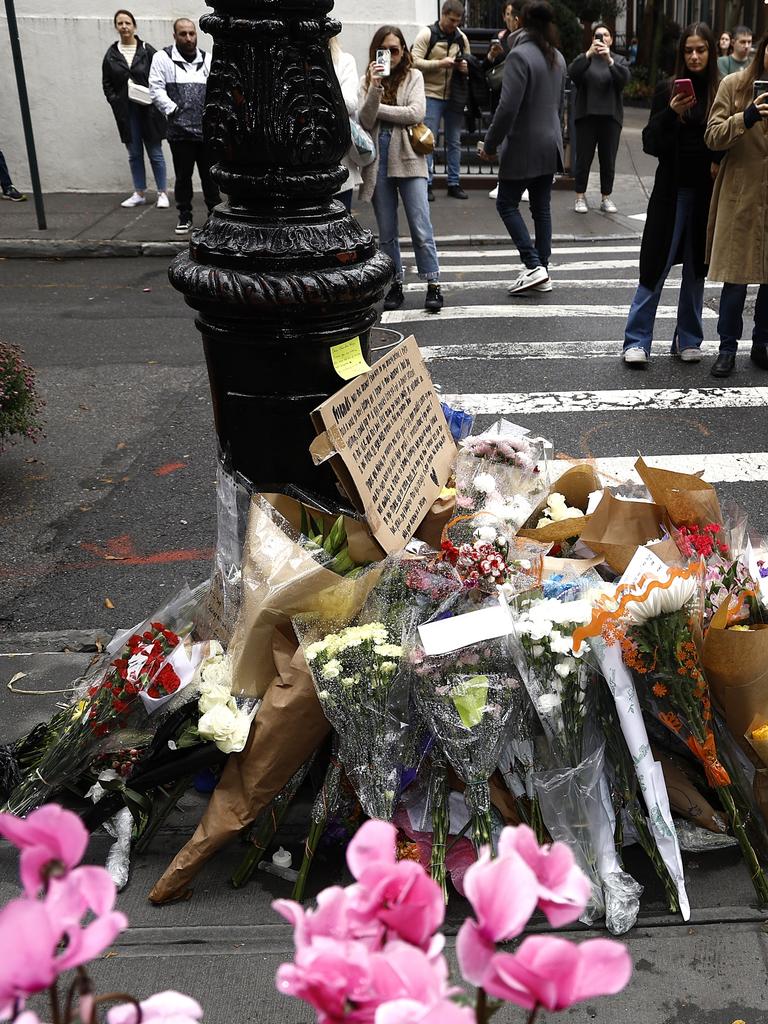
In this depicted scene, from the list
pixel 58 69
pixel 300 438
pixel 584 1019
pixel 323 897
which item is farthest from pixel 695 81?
pixel 58 69

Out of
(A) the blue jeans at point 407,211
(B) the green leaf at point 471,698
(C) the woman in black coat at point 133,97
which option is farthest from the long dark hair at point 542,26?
(B) the green leaf at point 471,698

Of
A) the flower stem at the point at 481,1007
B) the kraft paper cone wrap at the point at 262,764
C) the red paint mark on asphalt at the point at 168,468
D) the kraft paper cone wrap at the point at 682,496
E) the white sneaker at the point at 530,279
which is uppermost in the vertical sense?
the flower stem at the point at 481,1007

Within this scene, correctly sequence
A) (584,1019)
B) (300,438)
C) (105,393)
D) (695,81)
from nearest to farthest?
(584,1019) → (300,438) → (695,81) → (105,393)

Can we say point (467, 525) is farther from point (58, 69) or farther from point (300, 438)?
point (58, 69)

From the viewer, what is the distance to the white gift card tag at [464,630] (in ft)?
9.00

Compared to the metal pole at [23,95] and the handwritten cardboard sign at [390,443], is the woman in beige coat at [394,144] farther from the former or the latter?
the handwritten cardboard sign at [390,443]

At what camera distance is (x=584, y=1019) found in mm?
2436

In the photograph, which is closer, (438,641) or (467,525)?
(438,641)

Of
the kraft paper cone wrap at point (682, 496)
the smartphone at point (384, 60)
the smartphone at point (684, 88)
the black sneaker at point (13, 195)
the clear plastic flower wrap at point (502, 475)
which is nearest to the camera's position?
the kraft paper cone wrap at point (682, 496)

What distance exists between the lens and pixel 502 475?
12.0 ft

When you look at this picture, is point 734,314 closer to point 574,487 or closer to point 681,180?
point 681,180

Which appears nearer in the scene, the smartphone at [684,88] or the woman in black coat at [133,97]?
the smartphone at [684,88]

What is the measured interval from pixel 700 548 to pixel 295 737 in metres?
A: 1.22

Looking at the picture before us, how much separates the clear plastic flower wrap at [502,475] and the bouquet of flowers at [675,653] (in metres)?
0.74
